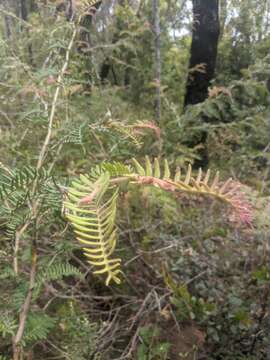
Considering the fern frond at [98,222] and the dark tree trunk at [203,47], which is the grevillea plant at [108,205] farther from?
the dark tree trunk at [203,47]

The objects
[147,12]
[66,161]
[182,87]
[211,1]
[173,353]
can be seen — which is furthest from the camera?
[147,12]

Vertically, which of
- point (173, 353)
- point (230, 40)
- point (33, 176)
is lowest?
point (173, 353)

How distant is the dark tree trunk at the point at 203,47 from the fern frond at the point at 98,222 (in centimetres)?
377

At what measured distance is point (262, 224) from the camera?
1751 mm

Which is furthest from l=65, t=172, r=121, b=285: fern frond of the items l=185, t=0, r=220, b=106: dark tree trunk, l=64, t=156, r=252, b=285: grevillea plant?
l=185, t=0, r=220, b=106: dark tree trunk

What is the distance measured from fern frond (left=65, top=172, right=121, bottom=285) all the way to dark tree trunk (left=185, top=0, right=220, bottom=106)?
3772mm

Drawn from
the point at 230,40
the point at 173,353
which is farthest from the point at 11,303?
the point at 230,40

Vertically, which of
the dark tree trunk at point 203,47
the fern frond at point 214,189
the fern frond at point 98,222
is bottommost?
the fern frond at point 98,222

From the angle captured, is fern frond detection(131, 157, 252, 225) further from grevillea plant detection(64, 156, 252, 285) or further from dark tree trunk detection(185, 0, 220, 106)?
dark tree trunk detection(185, 0, 220, 106)

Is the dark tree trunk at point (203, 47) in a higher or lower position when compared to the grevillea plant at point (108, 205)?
higher

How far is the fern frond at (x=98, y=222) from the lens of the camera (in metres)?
0.46

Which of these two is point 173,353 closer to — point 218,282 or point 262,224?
point 218,282

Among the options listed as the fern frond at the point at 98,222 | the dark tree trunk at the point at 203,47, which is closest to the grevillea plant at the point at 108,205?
the fern frond at the point at 98,222

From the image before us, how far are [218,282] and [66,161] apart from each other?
124cm
